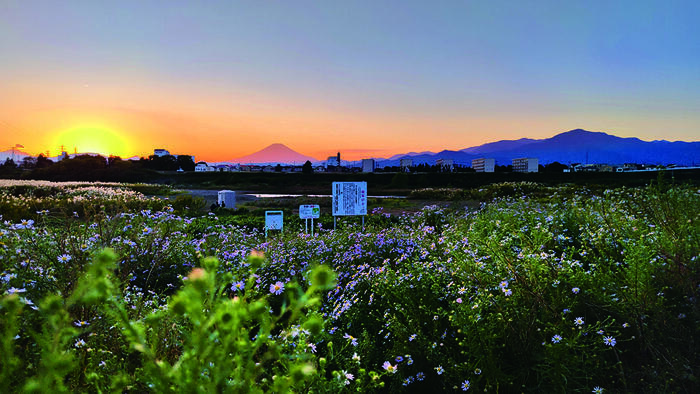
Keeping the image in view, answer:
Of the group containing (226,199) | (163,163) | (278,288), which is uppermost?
(163,163)

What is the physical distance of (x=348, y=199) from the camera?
11133 millimetres

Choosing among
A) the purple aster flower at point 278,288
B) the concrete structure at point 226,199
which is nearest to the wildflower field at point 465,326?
the purple aster flower at point 278,288

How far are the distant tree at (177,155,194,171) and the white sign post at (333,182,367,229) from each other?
79.5m

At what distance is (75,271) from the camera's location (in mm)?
3006

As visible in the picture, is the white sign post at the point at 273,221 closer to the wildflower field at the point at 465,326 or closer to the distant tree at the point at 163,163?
the wildflower field at the point at 465,326

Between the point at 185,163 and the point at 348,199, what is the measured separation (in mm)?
80898

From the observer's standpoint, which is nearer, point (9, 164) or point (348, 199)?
point (348, 199)

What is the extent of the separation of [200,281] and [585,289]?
10.3 feet

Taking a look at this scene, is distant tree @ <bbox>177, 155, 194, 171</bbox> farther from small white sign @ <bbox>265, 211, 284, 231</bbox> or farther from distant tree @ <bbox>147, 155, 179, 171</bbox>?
small white sign @ <bbox>265, 211, 284, 231</bbox>

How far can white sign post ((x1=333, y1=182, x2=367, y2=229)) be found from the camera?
1108 cm

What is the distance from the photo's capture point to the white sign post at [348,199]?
36.3 feet

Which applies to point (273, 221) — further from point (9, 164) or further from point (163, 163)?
point (163, 163)

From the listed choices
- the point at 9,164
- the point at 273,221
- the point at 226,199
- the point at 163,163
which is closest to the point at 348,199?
the point at 273,221

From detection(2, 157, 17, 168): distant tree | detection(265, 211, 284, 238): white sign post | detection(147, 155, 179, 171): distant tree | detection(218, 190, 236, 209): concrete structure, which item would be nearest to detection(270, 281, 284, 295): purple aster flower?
detection(265, 211, 284, 238): white sign post
